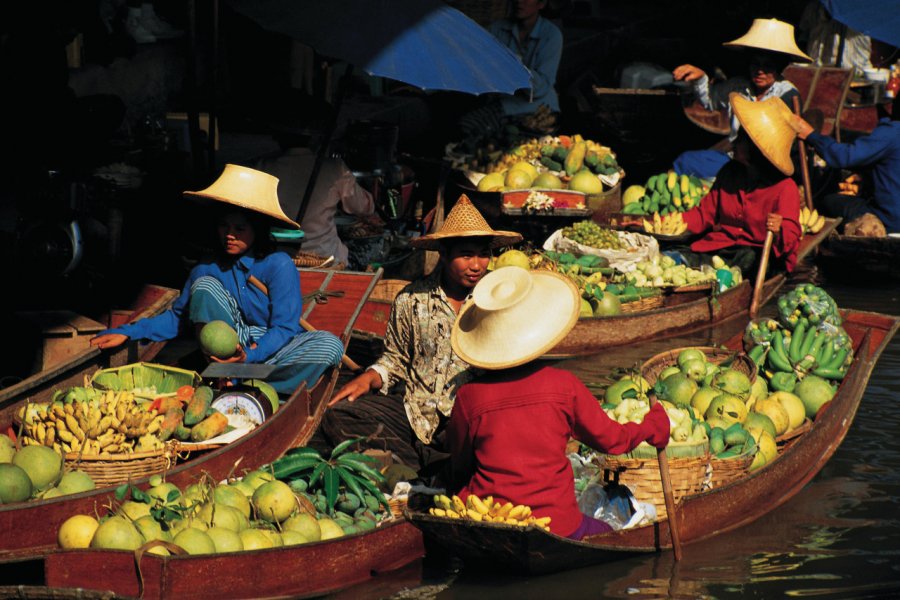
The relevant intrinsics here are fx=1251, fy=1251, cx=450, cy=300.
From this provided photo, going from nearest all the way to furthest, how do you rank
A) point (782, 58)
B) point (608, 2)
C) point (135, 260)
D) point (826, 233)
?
point (135, 260), point (826, 233), point (782, 58), point (608, 2)

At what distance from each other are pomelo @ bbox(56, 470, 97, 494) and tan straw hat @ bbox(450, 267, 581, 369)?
5.25ft

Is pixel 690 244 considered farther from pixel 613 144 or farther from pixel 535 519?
pixel 535 519

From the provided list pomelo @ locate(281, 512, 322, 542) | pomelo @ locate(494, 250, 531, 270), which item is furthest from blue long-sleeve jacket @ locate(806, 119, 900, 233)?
pomelo @ locate(281, 512, 322, 542)

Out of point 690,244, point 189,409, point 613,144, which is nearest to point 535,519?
point 189,409

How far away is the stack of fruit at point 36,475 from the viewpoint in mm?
4844

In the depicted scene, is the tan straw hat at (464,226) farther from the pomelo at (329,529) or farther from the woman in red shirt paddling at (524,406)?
the pomelo at (329,529)

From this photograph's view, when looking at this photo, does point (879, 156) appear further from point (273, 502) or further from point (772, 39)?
point (273, 502)

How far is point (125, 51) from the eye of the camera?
10.5 meters

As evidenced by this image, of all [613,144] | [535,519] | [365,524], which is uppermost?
[535,519]

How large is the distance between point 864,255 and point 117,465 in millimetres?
7829

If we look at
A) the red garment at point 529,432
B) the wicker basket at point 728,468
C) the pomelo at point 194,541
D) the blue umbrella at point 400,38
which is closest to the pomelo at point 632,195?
the blue umbrella at point 400,38

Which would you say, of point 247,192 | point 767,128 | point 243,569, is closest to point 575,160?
point 767,128

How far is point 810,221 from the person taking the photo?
11250 mm

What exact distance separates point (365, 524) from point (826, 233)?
707cm
